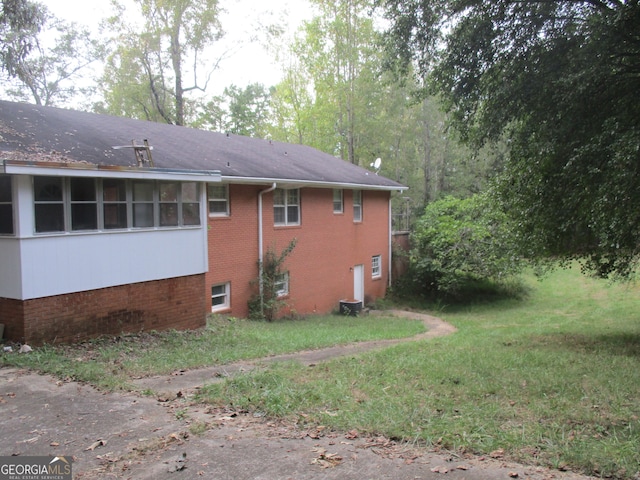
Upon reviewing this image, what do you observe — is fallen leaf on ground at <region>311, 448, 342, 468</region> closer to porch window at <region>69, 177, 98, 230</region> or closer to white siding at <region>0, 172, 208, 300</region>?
white siding at <region>0, 172, 208, 300</region>

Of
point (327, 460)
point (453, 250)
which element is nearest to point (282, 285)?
point (453, 250)

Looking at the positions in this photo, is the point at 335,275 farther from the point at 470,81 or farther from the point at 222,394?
the point at 222,394

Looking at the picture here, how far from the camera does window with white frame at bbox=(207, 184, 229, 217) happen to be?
1516 cm

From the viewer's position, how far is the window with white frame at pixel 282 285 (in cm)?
1773

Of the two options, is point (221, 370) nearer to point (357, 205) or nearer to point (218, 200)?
point (218, 200)

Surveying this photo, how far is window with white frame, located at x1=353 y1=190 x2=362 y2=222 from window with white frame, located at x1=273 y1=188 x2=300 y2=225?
4291mm

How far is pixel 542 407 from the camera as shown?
629 cm

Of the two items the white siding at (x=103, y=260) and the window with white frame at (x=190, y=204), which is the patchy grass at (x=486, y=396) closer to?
the white siding at (x=103, y=260)

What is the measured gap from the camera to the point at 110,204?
34.9 ft

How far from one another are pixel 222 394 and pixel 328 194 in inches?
552

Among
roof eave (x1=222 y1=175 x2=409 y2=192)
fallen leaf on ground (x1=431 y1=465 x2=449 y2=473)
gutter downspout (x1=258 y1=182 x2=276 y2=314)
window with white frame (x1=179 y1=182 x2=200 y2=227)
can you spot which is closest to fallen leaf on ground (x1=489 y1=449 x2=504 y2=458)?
fallen leaf on ground (x1=431 y1=465 x2=449 y2=473)

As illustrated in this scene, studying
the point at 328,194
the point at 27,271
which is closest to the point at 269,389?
the point at 27,271

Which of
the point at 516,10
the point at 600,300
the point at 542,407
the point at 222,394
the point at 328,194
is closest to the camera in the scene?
the point at 542,407

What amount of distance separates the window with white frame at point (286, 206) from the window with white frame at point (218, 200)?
240 centimetres
